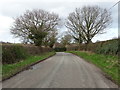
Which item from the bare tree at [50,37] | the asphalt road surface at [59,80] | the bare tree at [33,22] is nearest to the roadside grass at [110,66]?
the asphalt road surface at [59,80]

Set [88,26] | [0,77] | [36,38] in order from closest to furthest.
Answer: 1. [0,77]
2. [36,38]
3. [88,26]

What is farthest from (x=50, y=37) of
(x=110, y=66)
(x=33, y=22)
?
(x=110, y=66)

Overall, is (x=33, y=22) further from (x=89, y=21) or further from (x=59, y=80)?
(x=59, y=80)

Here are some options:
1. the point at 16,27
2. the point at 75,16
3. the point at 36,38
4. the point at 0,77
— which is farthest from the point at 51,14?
the point at 0,77

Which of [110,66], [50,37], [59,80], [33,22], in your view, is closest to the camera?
[59,80]

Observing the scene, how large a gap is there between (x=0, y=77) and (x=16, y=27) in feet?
114

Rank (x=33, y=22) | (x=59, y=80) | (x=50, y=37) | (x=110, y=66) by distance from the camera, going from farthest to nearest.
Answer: (x=50, y=37) → (x=33, y=22) → (x=110, y=66) → (x=59, y=80)

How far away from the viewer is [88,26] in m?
45.5

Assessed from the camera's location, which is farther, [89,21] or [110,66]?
[89,21]

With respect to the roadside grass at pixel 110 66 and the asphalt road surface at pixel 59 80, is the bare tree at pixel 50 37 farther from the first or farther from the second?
the asphalt road surface at pixel 59 80

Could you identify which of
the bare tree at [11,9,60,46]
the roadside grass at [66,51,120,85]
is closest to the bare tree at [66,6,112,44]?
the bare tree at [11,9,60,46]

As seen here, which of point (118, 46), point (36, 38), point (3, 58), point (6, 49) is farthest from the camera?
point (36, 38)

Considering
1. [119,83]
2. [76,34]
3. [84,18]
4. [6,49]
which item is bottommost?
[119,83]

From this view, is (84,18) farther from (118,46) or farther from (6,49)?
(6,49)
